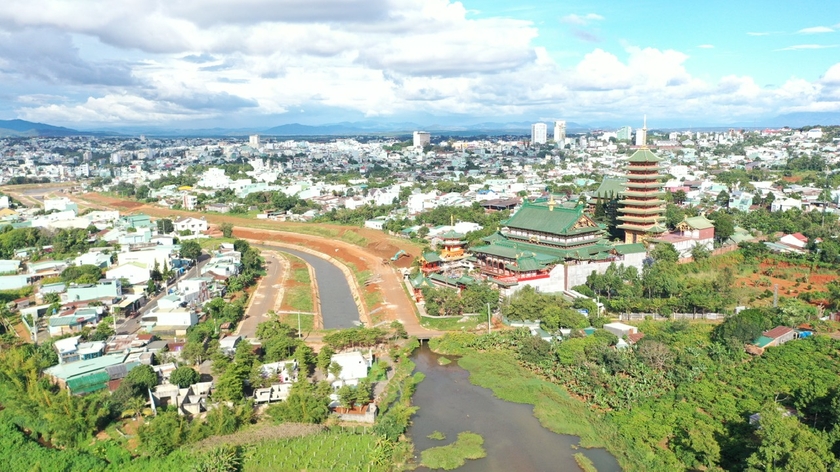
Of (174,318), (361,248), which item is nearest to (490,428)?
(174,318)

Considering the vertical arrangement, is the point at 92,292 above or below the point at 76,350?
above

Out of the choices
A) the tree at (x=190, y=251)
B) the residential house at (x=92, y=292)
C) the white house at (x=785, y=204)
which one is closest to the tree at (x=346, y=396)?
Answer: the residential house at (x=92, y=292)

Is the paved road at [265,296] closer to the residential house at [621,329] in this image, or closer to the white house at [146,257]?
the white house at [146,257]

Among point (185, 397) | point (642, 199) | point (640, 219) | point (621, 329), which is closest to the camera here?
point (185, 397)

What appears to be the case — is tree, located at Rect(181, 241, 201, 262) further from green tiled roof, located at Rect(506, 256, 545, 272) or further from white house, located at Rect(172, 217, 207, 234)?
green tiled roof, located at Rect(506, 256, 545, 272)

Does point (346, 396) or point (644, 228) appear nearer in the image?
point (346, 396)

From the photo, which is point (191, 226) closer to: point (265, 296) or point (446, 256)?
point (265, 296)
